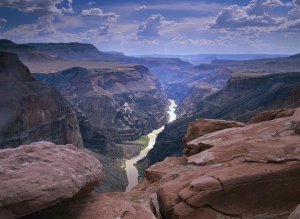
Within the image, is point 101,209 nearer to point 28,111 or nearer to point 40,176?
point 40,176

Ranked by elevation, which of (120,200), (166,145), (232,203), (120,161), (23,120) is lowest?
(120,161)

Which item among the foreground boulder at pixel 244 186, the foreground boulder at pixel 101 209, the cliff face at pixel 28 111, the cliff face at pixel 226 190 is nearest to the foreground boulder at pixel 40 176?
the foreground boulder at pixel 101 209

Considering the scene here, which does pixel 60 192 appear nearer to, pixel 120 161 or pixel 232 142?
pixel 232 142

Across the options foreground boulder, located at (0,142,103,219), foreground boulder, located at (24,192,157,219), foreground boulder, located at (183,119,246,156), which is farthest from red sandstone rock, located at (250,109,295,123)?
foreground boulder, located at (0,142,103,219)

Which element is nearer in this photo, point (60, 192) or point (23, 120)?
point (60, 192)

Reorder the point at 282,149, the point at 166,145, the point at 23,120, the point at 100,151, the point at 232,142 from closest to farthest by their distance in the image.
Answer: the point at 282,149
the point at 232,142
the point at 23,120
the point at 166,145
the point at 100,151

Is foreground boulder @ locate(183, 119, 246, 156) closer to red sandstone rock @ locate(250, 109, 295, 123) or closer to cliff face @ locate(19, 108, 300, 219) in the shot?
red sandstone rock @ locate(250, 109, 295, 123)

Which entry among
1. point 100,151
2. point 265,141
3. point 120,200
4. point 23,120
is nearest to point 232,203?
point 265,141
